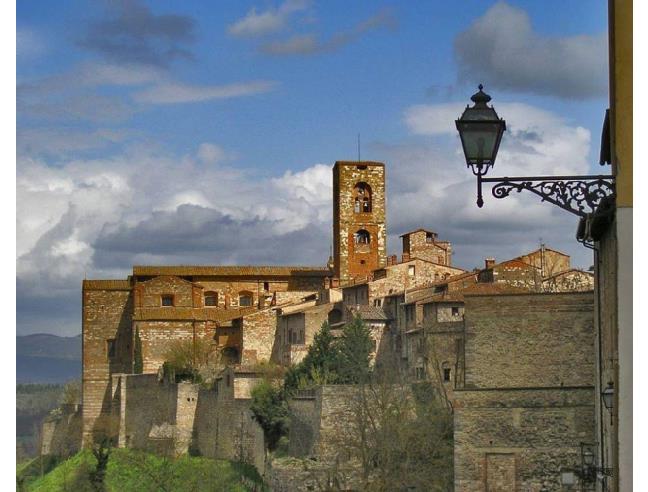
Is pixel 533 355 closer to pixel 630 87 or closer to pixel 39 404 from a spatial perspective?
pixel 630 87

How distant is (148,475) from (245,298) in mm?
18964

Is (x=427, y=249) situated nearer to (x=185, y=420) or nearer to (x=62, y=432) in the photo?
(x=185, y=420)

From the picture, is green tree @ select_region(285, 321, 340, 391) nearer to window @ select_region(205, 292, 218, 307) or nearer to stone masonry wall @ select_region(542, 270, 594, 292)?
stone masonry wall @ select_region(542, 270, 594, 292)

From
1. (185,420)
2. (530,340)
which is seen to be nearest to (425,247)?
(185,420)

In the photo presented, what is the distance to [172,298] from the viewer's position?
57281 mm

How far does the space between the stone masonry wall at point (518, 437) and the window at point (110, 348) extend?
4034cm

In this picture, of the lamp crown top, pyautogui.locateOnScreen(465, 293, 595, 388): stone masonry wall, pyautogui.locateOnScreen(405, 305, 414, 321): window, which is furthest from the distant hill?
the lamp crown top

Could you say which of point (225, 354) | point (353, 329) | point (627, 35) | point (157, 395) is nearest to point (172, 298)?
point (225, 354)

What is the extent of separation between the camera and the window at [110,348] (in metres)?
57.8

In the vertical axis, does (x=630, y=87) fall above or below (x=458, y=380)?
above

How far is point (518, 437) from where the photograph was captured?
18781mm

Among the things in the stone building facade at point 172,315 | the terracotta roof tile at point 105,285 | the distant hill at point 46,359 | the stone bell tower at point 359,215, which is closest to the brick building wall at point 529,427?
the stone building facade at point 172,315

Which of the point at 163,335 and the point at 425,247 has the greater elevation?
the point at 425,247
